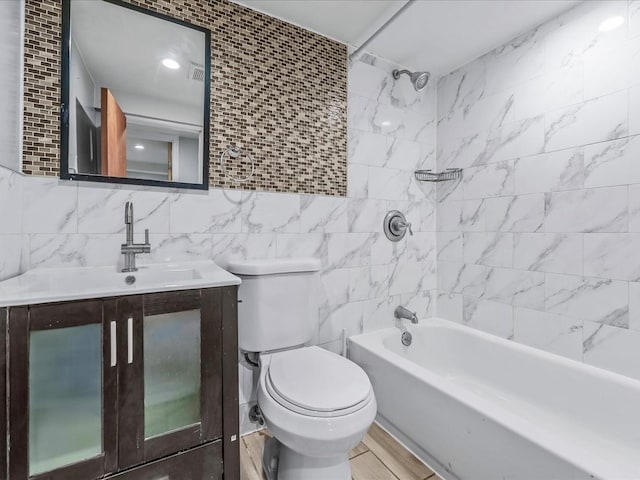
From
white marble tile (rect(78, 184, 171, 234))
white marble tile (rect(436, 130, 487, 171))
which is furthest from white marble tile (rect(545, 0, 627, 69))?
white marble tile (rect(78, 184, 171, 234))

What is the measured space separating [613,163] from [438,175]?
3.26ft

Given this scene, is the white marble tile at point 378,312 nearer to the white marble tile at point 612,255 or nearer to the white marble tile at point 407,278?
the white marble tile at point 407,278

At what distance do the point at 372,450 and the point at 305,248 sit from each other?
3.74 feet

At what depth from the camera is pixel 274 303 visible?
1.51m

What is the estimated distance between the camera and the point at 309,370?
1.35 metres

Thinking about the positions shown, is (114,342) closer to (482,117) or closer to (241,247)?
(241,247)

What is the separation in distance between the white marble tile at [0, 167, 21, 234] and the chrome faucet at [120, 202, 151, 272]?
0.35 meters

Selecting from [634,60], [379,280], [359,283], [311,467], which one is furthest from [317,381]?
[634,60]

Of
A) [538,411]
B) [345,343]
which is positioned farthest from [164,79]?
[538,411]

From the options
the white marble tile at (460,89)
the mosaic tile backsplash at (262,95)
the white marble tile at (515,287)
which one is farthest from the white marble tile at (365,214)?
the white marble tile at (460,89)

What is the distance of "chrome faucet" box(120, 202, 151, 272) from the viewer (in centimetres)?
125

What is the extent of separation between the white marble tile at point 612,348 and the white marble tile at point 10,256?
102 inches

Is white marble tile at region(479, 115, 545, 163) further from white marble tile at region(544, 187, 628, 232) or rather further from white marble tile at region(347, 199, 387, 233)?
white marble tile at region(347, 199, 387, 233)

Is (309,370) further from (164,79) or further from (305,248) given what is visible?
(164,79)
